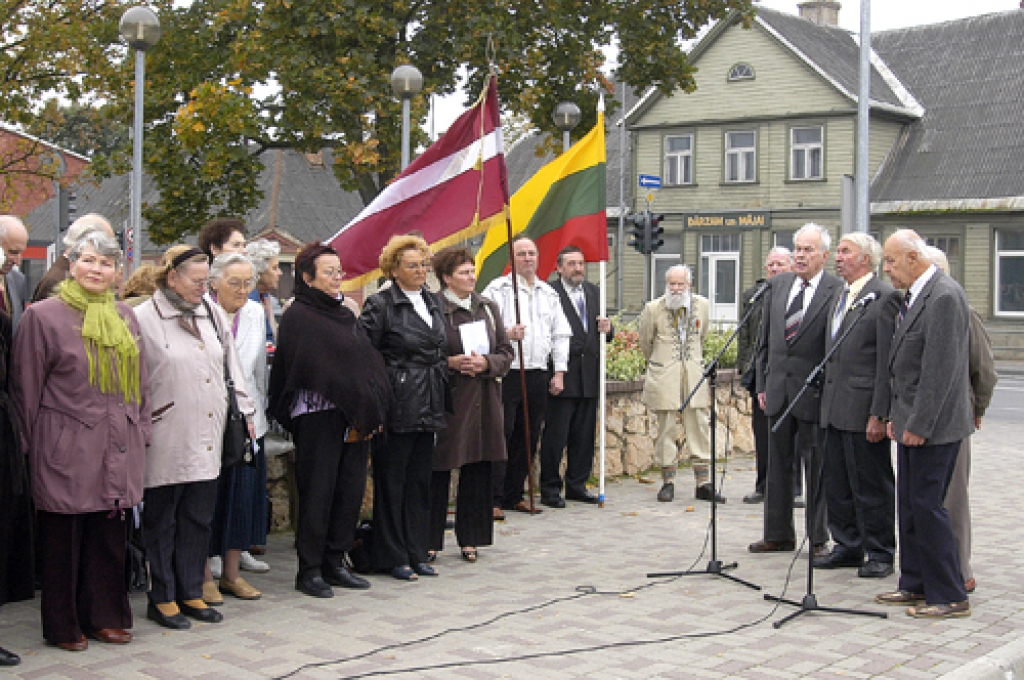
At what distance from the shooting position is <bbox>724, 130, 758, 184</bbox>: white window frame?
39.1 meters

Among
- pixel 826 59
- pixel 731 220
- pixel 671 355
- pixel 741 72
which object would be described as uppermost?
pixel 826 59

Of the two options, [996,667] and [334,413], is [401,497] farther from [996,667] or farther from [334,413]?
[996,667]

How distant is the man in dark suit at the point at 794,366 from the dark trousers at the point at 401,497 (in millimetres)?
2357

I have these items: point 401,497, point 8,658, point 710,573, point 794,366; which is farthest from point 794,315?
point 8,658

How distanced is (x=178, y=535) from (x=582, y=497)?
458cm

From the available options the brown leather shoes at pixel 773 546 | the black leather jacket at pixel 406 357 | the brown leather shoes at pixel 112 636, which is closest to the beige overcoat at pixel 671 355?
the brown leather shoes at pixel 773 546

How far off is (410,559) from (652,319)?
4.01 m

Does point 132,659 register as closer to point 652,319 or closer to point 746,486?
point 652,319

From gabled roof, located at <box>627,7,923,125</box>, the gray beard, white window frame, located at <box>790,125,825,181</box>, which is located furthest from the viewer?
white window frame, located at <box>790,125,825,181</box>

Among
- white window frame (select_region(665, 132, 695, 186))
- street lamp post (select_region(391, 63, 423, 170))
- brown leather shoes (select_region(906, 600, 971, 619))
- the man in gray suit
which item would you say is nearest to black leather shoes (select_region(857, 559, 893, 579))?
brown leather shoes (select_region(906, 600, 971, 619))

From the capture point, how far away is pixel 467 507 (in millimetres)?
8031

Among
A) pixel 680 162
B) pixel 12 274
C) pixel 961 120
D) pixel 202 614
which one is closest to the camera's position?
pixel 202 614

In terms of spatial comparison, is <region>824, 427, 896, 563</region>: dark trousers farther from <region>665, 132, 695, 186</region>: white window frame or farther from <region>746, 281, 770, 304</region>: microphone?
<region>665, 132, 695, 186</region>: white window frame

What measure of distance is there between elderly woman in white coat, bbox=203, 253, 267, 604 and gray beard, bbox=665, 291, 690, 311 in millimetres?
4389
